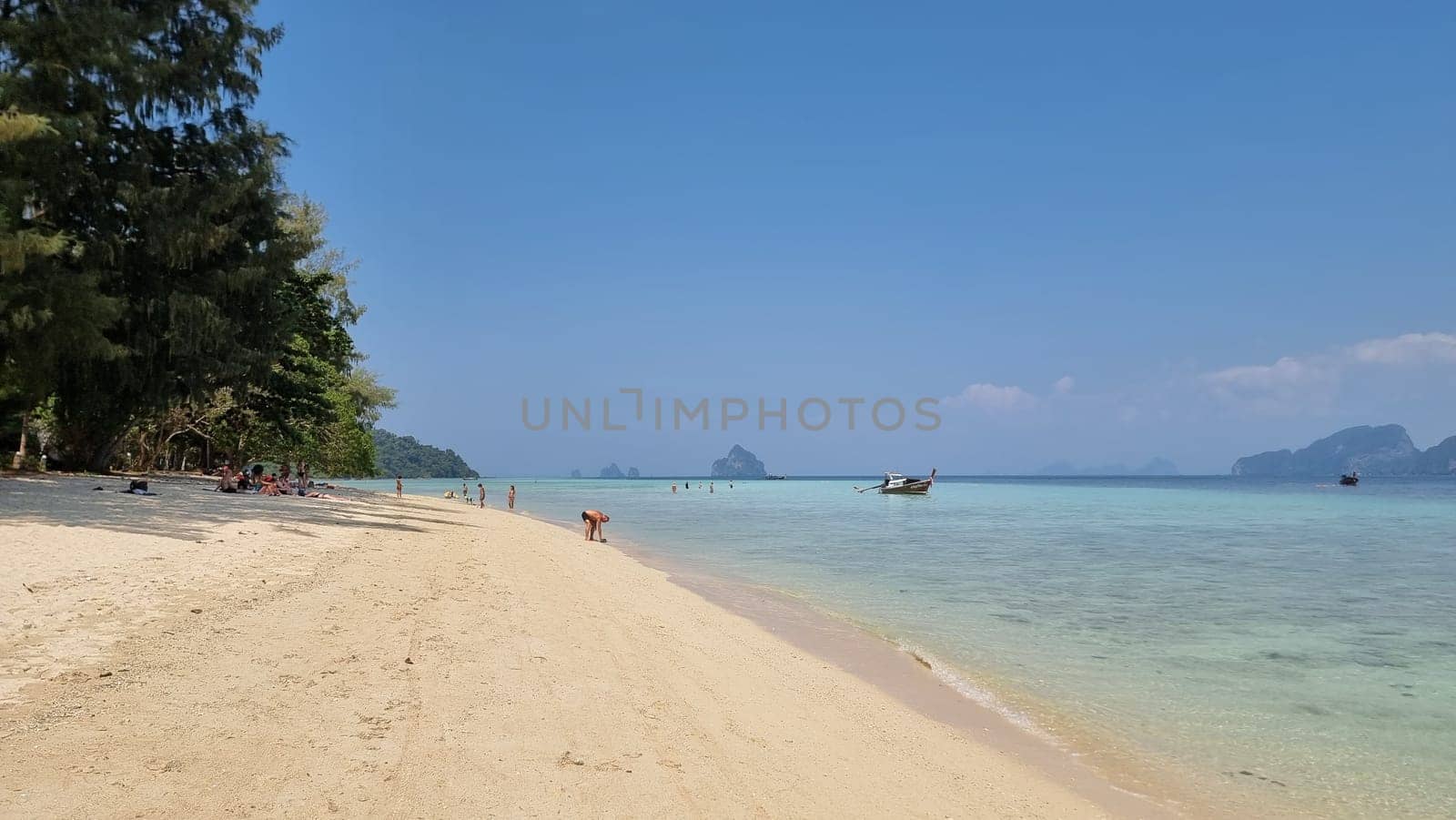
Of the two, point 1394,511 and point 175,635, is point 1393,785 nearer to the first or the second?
point 175,635

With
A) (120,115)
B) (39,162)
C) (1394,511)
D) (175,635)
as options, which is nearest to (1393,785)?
(175,635)

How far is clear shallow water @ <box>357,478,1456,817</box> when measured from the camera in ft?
20.4

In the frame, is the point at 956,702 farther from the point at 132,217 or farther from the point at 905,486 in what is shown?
the point at 905,486

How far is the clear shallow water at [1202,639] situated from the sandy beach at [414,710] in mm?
1764

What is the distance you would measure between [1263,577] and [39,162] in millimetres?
27948

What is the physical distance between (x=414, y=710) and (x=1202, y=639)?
10.6m

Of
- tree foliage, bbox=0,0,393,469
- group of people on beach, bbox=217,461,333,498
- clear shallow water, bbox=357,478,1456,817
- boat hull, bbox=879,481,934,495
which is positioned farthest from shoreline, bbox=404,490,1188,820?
boat hull, bbox=879,481,934,495

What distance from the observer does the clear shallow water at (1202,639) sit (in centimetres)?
623

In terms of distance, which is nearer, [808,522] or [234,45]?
[234,45]

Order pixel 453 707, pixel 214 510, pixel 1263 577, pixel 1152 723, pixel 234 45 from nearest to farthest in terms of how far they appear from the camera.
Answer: pixel 453 707, pixel 1152 723, pixel 214 510, pixel 1263 577, pixel 234 45

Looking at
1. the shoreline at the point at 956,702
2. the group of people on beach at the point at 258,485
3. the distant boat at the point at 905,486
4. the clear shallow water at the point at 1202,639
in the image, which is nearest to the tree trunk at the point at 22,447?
the group of people on beach at the point at 258,485

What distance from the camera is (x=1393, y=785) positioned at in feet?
18.9

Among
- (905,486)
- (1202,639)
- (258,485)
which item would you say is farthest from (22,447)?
(905,486)

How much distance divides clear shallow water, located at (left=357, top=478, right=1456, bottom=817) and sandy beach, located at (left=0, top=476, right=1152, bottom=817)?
Result: 5.79 feet
